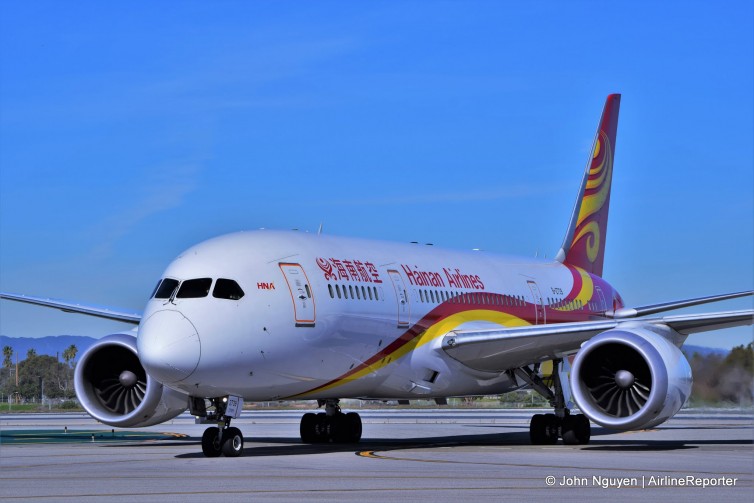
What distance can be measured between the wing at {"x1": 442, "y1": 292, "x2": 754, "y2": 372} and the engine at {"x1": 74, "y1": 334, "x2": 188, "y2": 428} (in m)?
5.73

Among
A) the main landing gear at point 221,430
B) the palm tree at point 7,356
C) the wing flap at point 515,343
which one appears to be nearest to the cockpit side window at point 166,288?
the main landing gear at point 221,430

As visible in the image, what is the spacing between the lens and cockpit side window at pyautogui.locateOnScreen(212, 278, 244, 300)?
792 inches

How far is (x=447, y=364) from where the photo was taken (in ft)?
81.6

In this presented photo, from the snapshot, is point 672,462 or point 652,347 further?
point 652,347

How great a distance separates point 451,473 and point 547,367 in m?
10.9

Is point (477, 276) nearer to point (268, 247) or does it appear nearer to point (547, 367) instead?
point (547, 367)

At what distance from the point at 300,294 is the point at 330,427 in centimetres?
560

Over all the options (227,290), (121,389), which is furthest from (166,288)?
(121,389)

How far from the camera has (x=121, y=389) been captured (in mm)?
24453

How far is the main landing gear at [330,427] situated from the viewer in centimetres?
2584

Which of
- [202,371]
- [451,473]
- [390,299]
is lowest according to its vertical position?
[451,473]

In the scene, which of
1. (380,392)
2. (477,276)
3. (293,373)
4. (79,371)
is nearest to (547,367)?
(477,276)

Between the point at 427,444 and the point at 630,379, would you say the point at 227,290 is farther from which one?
the point at 630,379

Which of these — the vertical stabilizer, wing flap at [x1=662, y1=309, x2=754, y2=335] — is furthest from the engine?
the vertical stabilizer
